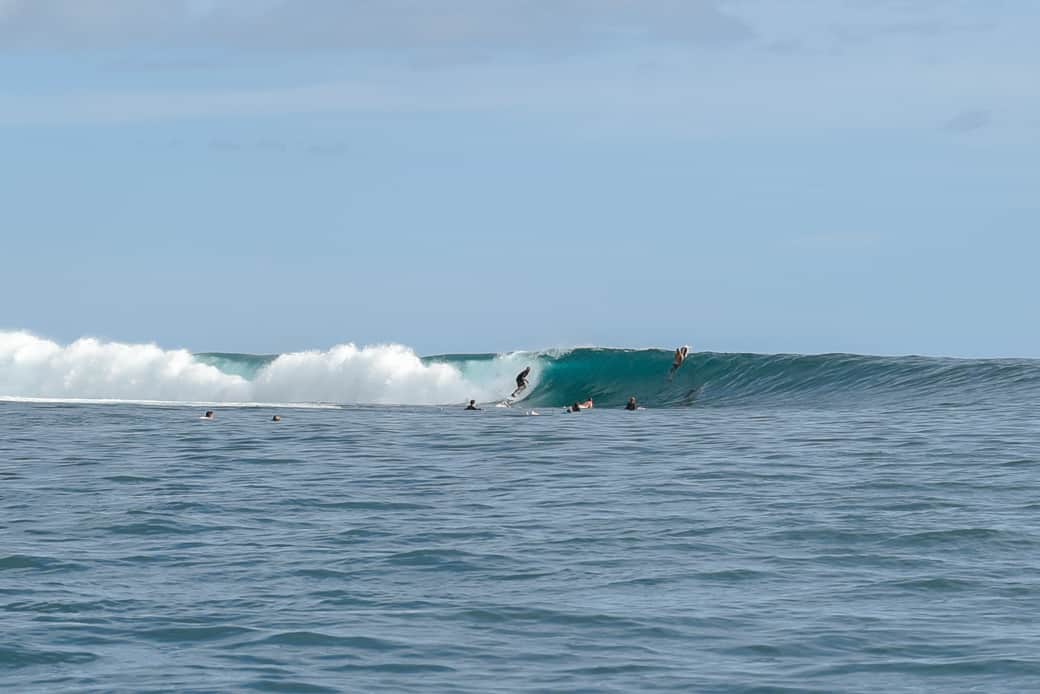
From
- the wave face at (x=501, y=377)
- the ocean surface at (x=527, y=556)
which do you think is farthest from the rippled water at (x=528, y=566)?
the wave face at (x=501, y=377)

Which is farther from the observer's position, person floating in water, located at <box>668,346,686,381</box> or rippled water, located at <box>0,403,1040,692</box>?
person floating in water, located at <box>668,346,686,381</box>

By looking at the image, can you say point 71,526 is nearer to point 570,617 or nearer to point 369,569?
point 369,569

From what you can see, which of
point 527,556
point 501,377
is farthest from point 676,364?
point 527,556

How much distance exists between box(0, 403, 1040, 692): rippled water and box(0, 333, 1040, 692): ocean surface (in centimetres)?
4

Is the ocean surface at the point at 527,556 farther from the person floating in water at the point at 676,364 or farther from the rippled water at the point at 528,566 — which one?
the person floating in water at the point at 676,364

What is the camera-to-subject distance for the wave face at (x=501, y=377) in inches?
1542

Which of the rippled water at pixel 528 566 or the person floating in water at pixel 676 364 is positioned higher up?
the person floating in water at pixel 676 364

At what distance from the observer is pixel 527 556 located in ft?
47.9

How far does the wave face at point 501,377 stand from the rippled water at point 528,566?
46.9ft

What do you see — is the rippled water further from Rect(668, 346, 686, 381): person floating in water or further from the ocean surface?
Rect(668, 346, 686, 381): person floating in water

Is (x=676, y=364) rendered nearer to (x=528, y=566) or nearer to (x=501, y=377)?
(x=501, y=377)

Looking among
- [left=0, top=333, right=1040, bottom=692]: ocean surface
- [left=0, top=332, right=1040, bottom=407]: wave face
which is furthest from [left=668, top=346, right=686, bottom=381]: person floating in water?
[left=0, top=333, right=1040, bottom=692]: ocean surface

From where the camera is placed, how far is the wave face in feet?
128

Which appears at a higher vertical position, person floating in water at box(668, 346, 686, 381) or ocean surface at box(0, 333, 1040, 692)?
person floating in water at box(668, 346, 686, 381)
